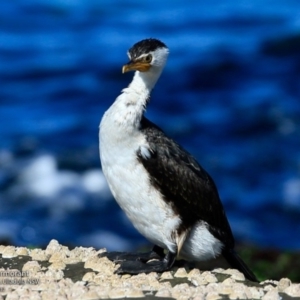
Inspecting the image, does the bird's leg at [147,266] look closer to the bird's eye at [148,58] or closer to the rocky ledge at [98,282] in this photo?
the rocky ledge at [98,282]

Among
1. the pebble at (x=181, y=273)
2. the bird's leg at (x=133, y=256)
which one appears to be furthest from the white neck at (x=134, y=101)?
the pebble at (x=181, y=273)

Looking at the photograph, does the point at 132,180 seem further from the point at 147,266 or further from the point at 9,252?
the point at 9,252

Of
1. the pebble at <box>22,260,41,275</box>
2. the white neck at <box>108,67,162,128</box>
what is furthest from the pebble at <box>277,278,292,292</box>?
the pebble at <box>22,260,41,275</box>

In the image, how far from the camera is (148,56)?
24.8ft

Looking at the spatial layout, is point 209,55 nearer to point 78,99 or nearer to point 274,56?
point 274,56

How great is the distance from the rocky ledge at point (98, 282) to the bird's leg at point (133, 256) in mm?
82

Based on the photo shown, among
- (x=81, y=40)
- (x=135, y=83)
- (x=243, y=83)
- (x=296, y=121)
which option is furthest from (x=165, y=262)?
(x=81, y=40)

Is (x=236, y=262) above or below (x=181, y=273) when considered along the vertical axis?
above

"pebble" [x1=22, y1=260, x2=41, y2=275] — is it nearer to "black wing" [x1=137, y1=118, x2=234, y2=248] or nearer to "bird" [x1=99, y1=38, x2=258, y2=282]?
"bird" [x1=99, y1=38, x2=258, y2=282]

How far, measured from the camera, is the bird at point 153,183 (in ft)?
23.6

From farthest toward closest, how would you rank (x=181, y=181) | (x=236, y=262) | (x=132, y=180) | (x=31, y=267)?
1. (x=236, y=262)
2. (x=181, y=181)
3. (x=132, y=180)
4. (x=31, y=267)

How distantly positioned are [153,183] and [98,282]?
0.92m

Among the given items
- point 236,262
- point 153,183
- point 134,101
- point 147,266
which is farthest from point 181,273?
point 134,101

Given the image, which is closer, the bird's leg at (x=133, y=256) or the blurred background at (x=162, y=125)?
the bird's leg at (x=133, y=256)
